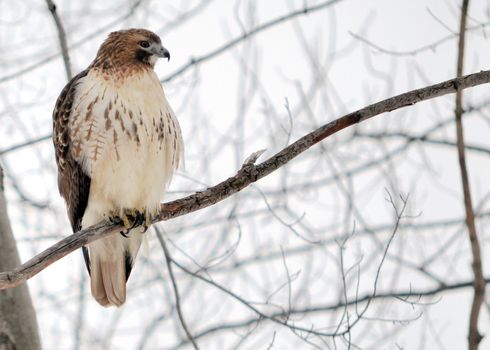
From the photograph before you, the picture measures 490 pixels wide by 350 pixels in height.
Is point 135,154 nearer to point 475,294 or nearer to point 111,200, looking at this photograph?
point 111,200

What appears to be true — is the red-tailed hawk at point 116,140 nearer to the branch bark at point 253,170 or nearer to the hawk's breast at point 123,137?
the hawk's breast at point 123,137

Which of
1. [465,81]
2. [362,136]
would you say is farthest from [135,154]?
[362,136]

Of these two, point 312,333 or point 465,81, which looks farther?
point 312,333

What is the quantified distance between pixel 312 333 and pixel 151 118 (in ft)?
5.31

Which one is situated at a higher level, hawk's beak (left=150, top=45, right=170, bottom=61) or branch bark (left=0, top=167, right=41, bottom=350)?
hawk's beak (left=150, top=45, right=170, bottom=61)

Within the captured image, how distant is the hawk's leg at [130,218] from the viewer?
5.03 metres

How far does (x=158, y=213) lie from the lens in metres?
4.98

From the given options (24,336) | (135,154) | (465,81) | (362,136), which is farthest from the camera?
(362,136)

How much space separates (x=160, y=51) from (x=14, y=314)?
6.17ft

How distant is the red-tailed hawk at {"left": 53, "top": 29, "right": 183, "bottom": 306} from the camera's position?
16.0 feet

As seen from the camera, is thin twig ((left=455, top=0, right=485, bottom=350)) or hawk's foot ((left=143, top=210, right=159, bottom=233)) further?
hawk's foot ((left=143, top=210, right=159, bottom=233))

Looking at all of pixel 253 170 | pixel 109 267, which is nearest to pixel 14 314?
pixel 109 267

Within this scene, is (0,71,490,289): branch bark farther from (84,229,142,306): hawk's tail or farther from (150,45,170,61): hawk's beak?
(150,45,170,61): hawk's beak

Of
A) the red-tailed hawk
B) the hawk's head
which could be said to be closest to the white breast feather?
the red-tailed hawk
